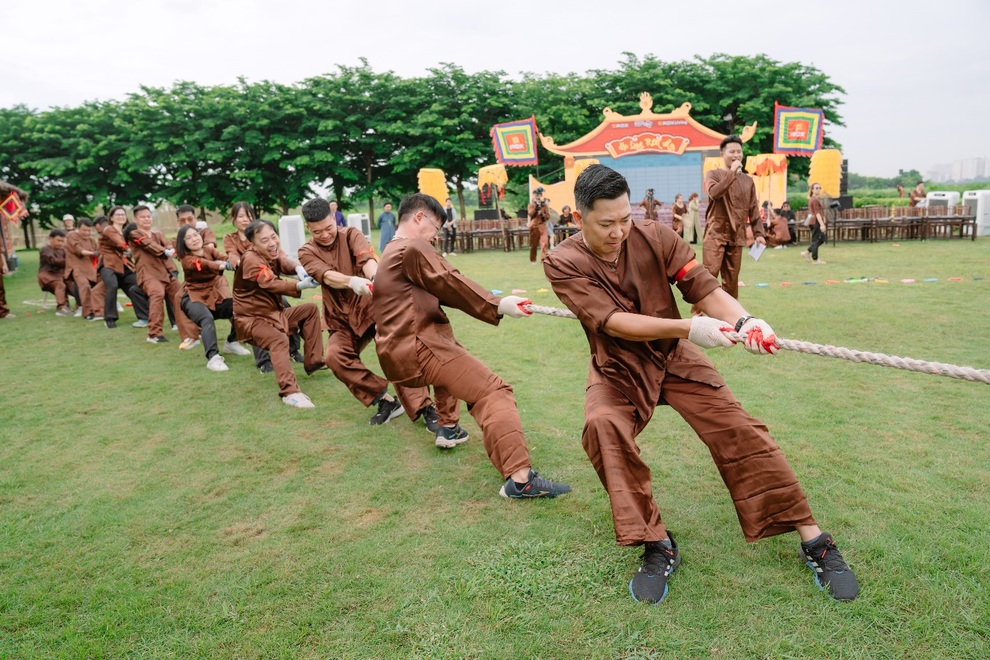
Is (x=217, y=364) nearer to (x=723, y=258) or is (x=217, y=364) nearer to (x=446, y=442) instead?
(x=446, y=442)

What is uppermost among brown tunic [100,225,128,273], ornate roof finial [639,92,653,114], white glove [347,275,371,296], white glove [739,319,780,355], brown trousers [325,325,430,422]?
ornate roof finial [639,92,653,114]

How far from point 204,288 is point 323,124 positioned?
21989 millimetres

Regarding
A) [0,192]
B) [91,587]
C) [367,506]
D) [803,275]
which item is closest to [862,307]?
[803,275]

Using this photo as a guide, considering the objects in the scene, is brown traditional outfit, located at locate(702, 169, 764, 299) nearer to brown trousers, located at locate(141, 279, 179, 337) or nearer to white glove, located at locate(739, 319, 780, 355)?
white glove, located at locate(739, 319, 780, 355)

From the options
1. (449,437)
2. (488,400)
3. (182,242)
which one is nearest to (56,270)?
(182,242)

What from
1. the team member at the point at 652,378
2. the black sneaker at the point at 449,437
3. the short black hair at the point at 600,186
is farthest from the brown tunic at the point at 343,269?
the short black hair at the point at 600,186

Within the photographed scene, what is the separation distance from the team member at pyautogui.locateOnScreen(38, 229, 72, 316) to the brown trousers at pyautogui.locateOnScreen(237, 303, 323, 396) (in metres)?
6.81

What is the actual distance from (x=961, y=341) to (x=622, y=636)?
18.1 feet

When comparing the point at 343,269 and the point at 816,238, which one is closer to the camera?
the point at 343,269

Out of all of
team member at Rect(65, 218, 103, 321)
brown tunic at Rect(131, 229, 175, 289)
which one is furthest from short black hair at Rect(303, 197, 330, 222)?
team member at Rect(65, 218, 103, 321)

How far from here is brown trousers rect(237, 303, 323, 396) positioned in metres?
5.41

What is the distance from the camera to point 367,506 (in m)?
3.44

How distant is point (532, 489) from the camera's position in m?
3.39

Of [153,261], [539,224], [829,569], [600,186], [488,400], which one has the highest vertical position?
[600,186]
